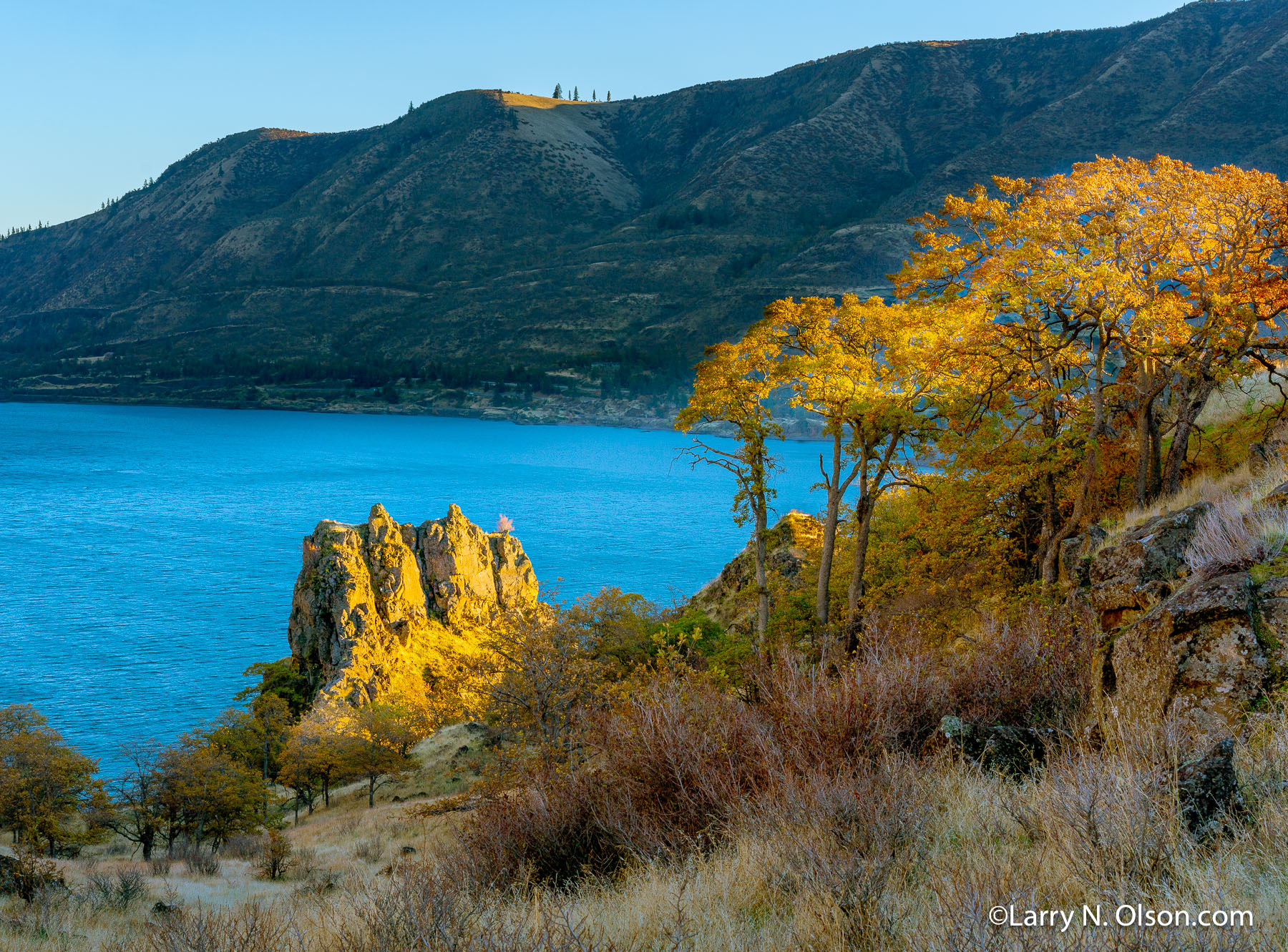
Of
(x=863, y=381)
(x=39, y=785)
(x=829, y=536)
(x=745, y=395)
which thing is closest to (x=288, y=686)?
(x=39, y=785)

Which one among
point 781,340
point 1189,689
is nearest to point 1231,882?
point 1189,689

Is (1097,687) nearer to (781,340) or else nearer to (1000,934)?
(1000,934)

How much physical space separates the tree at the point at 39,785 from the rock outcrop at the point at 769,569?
23.4 metres

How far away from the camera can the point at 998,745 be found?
705 centimetres

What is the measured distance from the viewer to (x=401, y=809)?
88.4 ft

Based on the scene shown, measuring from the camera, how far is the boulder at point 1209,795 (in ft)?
14.9

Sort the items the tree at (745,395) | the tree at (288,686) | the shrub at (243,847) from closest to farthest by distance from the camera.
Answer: the tree at (745,395) < the shrub at (243,847) < the tree at (288,686)

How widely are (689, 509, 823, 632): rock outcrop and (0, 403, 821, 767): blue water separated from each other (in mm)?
29971

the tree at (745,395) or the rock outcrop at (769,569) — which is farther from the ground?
the tree at (745,395)

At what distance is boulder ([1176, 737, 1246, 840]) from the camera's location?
4.54 metres

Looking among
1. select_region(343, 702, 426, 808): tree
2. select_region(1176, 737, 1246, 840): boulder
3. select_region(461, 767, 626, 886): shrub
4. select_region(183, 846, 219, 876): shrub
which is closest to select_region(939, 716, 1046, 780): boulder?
select_region(1176, 737, 1246, 840): boulder

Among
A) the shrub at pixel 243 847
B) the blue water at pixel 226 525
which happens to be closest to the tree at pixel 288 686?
the blue water at pixel 226 525

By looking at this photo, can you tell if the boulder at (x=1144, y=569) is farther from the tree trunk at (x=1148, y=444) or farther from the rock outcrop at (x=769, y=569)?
the rock outcrop at (x=769, y=569)

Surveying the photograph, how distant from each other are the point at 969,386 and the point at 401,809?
832 inches
